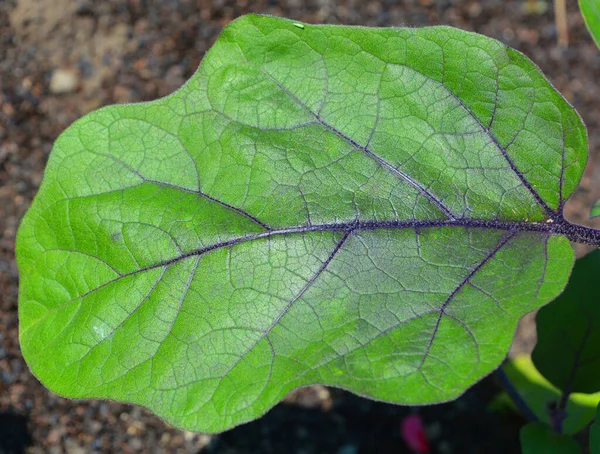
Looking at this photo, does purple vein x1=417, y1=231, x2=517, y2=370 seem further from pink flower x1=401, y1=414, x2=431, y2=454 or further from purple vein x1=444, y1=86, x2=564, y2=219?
pink flower x1=401, y1=414, x2=431, y2=454

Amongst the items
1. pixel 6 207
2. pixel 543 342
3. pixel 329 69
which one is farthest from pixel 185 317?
pixel 6 207

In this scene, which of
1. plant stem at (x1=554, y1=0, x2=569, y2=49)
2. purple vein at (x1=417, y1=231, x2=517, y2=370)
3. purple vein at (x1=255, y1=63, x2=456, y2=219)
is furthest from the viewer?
plant stem at (x1=554, y1=0, x2=569, y2=49)

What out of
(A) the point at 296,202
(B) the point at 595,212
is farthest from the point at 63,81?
(B) the point at 595,212

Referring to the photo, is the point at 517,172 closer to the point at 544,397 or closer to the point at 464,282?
the point at 464,282

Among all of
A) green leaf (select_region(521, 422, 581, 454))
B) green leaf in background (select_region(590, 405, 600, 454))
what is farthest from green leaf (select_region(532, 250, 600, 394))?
green leaf in background (select_region(590, 405, 600, 454))

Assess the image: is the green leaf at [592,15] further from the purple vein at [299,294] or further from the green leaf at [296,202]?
the purple vein at [299,294]

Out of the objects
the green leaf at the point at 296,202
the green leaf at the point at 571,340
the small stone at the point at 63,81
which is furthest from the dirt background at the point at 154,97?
the green leaf at the point at 296,202
